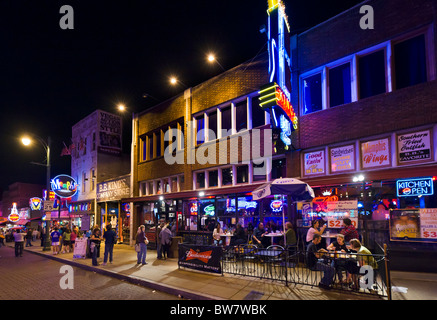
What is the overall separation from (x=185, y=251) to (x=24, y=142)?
48.4 ft

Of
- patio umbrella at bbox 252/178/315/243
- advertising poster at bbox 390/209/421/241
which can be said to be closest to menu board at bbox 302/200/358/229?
advertising poster at bbox 390/209/421/241

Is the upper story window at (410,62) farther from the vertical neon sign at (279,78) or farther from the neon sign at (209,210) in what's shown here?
the neon sign at (209,210)

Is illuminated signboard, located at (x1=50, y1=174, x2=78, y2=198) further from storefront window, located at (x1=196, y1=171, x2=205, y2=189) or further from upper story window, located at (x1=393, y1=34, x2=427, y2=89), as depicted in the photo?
upper story window, located at (x1=393, y1=34, x2=427, y2=89)

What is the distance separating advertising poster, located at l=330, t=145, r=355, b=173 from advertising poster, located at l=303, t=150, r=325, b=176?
39cm

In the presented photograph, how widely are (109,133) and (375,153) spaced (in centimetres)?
2417

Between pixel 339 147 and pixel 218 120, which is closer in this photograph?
pixel 339 147

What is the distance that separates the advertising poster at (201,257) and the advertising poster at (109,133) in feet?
65.1

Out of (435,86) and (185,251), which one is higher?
(435,86)

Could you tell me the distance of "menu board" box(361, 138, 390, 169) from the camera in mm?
10034

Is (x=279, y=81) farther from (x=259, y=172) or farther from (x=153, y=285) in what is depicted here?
(x=153, y=285)
